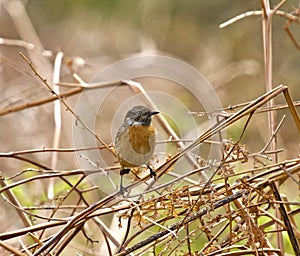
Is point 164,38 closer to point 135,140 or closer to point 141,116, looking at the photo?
point 141,116

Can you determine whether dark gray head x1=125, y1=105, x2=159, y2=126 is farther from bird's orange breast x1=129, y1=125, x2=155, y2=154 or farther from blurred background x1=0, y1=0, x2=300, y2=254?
blurred background x1=0, y1=0, x2=300, y2=254

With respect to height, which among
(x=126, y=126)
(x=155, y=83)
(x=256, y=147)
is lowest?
(x=126, y=126)

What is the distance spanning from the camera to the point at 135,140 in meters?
2.20

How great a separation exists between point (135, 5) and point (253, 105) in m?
7.61

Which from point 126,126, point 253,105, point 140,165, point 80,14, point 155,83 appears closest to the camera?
point 253,105

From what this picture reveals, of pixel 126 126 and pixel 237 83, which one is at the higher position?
pixel 237 83

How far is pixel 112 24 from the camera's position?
896cm

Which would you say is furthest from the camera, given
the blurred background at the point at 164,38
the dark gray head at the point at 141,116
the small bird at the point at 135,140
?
the blurred background at the point at 164,38

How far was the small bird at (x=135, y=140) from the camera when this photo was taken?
2.08 m

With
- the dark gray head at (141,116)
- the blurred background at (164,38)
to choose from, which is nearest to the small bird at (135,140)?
the dark gray head at (141,116)

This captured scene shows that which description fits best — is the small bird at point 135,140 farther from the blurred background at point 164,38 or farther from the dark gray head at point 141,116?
the blurred background at point 164,38

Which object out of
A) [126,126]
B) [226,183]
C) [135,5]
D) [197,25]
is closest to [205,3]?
[197,25]

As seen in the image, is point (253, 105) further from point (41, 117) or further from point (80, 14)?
point (80, 14)

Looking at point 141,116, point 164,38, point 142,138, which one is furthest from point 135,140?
point 164,38
